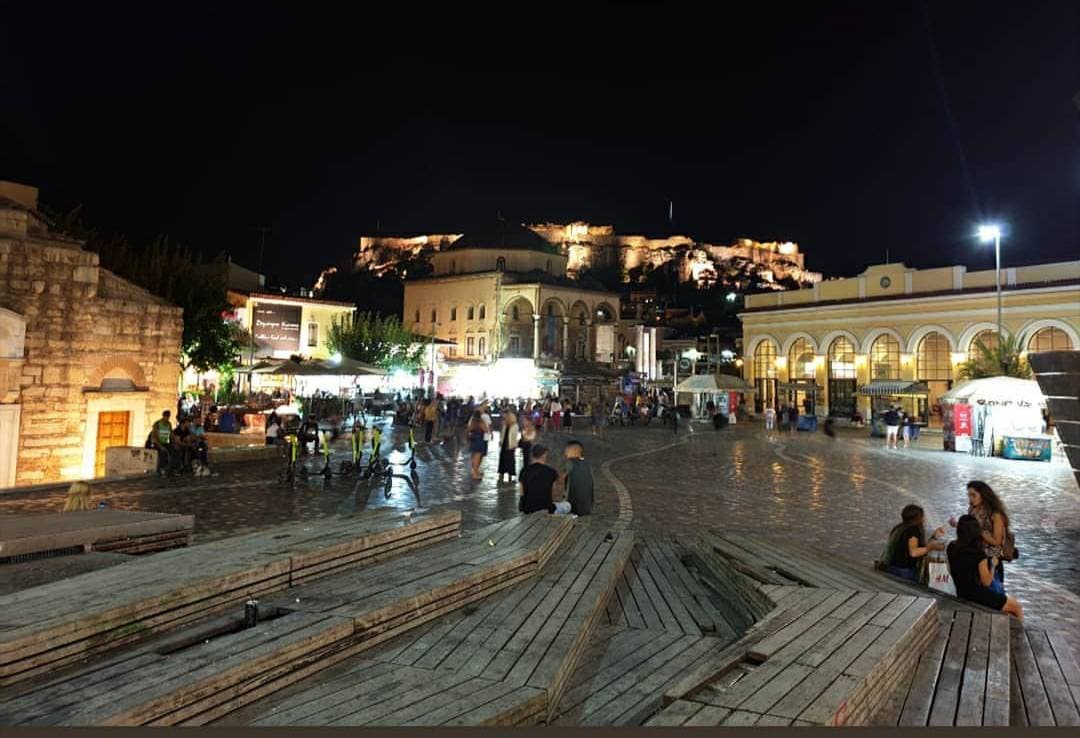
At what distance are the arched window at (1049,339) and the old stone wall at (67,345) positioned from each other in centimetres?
3506

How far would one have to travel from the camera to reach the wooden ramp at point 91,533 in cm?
554

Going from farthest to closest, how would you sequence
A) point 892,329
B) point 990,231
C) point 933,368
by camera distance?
point 892,329 < point 933,368 < point 990,231

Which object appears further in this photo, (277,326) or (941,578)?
(277,326)

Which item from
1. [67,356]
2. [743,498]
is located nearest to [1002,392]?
[743,498]

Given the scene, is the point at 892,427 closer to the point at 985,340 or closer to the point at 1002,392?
the point at 1002,392

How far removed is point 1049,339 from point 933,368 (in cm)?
530

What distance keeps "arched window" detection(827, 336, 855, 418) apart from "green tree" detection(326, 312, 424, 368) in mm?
25916

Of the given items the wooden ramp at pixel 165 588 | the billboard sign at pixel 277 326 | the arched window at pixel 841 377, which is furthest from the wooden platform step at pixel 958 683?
the arched window at pixel 841 377

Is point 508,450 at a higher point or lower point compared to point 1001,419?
lower

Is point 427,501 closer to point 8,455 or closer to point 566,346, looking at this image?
point 8,455

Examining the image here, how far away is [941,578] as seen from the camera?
5.86 meters

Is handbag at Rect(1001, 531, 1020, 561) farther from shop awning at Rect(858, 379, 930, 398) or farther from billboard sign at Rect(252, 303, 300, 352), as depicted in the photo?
billboard sign at Rect(252, 303, 300, 352)

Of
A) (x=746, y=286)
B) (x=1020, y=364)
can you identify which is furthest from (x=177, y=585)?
(x=746, y=286)

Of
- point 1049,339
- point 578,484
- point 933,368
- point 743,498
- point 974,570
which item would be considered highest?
point 1049,339
